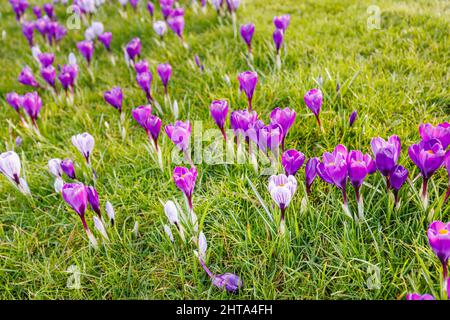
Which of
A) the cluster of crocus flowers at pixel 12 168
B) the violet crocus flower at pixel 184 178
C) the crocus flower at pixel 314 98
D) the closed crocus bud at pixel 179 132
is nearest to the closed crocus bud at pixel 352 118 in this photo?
the crocus flower at pixel 314 98

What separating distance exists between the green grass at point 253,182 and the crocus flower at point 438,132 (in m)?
0.25

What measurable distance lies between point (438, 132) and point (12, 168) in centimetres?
258

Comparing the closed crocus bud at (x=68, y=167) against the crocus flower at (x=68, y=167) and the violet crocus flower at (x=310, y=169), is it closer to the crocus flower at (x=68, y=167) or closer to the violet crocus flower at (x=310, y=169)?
the crocus flower at (x=68, y=167)

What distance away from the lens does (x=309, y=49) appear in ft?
14.3

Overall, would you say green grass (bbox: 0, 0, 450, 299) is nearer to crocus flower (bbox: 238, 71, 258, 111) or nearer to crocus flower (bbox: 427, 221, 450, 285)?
crocus flower (bbox: 427, 221, 450, 285)

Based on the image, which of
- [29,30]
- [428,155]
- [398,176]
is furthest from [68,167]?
[29,30]

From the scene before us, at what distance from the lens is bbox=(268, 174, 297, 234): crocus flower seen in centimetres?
237

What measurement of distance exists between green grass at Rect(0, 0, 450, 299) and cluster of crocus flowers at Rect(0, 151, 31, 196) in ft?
0.48

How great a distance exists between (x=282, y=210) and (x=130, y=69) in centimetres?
279

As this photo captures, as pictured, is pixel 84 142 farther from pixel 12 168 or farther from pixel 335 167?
pixel 335 167

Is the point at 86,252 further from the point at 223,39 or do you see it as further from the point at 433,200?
the point at 223,39

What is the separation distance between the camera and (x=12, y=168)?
10.0ft

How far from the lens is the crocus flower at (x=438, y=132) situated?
2.52 m
